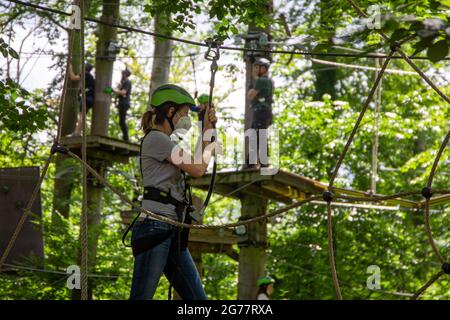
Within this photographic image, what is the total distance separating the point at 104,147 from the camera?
1236cm

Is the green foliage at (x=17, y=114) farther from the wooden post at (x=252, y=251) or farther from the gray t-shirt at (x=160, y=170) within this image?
the wooden post at (x=252, y=251)

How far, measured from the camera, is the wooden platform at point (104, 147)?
1200 centimetres

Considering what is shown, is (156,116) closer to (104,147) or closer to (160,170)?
(160,170)

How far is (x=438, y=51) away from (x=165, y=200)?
1.92 meters

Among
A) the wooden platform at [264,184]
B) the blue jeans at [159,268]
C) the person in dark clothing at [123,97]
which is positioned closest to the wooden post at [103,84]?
the person in dark clothing at [123,97]

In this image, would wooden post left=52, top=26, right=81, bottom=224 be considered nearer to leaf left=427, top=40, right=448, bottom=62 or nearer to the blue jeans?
the blue jeans

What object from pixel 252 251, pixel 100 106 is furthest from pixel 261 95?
pixel 100 106

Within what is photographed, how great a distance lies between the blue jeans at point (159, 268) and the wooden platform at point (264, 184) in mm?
5690

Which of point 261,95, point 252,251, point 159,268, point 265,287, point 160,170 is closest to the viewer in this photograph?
point 159,268

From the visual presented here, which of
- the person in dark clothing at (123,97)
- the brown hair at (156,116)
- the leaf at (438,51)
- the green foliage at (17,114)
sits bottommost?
the leaf at (438,51)

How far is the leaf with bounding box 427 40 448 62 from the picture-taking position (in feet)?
11.3

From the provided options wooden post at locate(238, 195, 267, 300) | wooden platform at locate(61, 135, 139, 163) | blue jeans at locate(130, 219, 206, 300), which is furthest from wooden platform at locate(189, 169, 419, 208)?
blue jeans at locate(130, 219, 206, 300)
